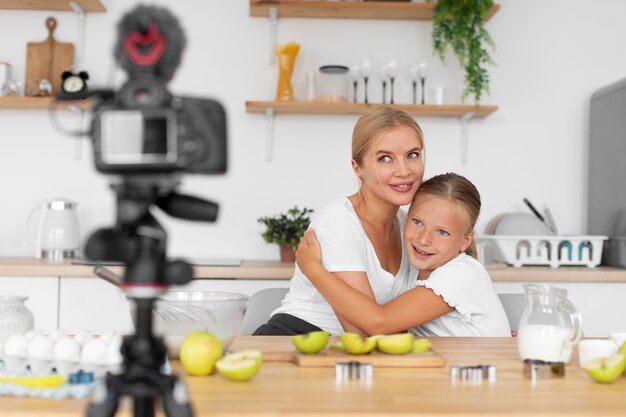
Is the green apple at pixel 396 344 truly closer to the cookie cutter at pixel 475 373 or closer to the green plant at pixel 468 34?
the cookie cutter at pixel 475 373

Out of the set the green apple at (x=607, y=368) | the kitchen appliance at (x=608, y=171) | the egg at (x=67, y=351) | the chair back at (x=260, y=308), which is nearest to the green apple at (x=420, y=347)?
the green apple at (x=607, y=368)

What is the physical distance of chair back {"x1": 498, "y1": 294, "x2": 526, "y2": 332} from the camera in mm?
2180

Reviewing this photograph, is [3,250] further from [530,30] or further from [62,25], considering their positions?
[530,30]

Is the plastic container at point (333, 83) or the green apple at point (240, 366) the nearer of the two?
the green apple at point (240, 366)

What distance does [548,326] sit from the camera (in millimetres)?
1332

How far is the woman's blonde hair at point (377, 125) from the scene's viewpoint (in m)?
2.13

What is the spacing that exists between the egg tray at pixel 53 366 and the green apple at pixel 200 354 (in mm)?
112

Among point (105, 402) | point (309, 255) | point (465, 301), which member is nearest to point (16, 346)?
point (105, 402)

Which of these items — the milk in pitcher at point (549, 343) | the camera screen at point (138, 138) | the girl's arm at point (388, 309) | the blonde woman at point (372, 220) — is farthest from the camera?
the blonde woman at point (372, 220)

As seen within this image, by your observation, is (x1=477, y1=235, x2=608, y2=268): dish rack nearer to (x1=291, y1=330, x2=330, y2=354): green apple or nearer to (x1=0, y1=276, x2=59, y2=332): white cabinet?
(x1=0, y1=276, x2=59, y2=332): white cabinet

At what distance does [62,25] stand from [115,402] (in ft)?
9.81

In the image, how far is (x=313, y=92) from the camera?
135 inches

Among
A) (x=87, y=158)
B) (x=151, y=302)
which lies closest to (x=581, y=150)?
(x=87, y=158)

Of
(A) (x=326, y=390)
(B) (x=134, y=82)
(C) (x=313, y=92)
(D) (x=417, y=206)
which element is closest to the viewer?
(B) (x=134, y=82)
